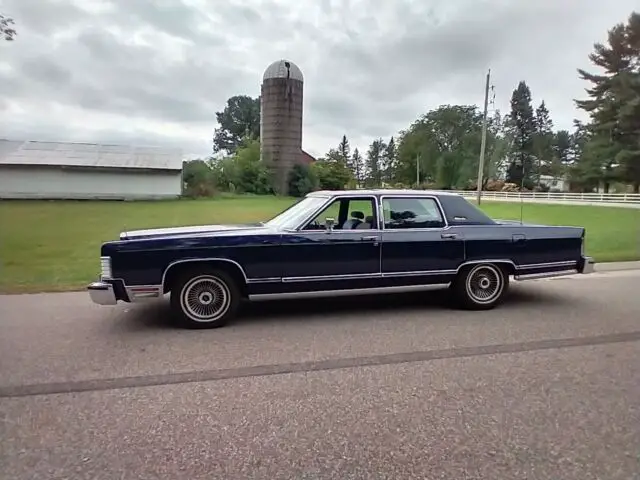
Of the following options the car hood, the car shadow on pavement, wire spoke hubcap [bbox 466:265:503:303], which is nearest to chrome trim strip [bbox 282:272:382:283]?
the car shadow on pavement

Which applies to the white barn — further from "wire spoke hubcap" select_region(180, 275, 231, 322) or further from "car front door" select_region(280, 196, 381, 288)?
"car front door" select_region(280, 196, 381, 288)

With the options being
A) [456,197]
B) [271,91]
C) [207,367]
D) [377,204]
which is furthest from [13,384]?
[271,91]

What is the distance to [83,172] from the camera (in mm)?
31484

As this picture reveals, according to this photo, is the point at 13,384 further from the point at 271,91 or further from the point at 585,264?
the point at 271,91

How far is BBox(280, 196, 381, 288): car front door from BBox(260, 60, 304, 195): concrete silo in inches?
1406

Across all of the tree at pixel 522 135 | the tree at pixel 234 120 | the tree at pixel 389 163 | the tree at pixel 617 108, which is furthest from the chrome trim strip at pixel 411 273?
the tree at pixel 234 120

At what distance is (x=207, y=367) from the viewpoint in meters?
4.07

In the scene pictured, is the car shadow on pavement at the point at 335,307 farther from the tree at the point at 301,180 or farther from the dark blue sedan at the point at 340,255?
the tree at the point at 301,180

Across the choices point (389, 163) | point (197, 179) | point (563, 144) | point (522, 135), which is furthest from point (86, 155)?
point (563, 144)

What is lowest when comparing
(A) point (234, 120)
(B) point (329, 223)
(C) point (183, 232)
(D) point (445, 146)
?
(C) point (183, 232)

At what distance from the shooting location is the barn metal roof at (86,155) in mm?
31172

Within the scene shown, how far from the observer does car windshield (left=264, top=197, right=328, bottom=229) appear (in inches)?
227

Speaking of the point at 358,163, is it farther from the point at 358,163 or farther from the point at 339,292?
the point at 339,292

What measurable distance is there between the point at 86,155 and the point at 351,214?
33.5 m
